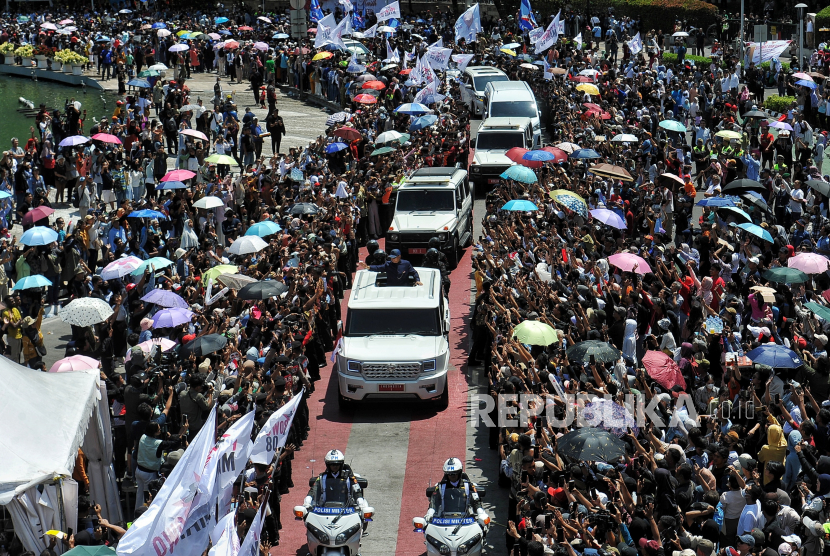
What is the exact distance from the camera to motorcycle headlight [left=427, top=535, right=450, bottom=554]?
40.0ft

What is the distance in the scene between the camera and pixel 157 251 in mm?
21312

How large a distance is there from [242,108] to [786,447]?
32152 millimetres

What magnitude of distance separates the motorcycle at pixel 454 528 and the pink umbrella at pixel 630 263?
5.85 meters

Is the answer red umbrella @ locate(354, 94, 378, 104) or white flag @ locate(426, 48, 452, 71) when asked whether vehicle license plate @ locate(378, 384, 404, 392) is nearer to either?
white flag @ locate(426, 48, 452, 71)

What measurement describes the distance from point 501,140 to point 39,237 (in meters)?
13.1

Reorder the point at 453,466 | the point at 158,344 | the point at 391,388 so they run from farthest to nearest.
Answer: the point at 391,388 < the point at 158,344 < the point at 453,466

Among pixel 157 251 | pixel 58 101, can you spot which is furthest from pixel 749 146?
pixel 58 101

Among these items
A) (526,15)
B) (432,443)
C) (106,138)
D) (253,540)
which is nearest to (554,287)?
(432,443)

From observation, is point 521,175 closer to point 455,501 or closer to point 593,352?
point 593,352

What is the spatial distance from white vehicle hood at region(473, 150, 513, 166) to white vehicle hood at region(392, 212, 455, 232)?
5.30m

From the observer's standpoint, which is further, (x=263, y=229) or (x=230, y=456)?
(x=263, y=229)

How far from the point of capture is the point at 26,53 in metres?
51.1

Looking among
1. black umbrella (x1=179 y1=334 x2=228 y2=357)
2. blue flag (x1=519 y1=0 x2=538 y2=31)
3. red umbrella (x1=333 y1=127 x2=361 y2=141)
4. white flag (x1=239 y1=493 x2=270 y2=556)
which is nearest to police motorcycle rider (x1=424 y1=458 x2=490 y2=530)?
white flag (x1=239 y1=493 x2=270 y2=556)

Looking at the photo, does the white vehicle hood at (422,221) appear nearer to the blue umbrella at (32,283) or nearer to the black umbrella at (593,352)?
the blue umbrella at (32,283)
